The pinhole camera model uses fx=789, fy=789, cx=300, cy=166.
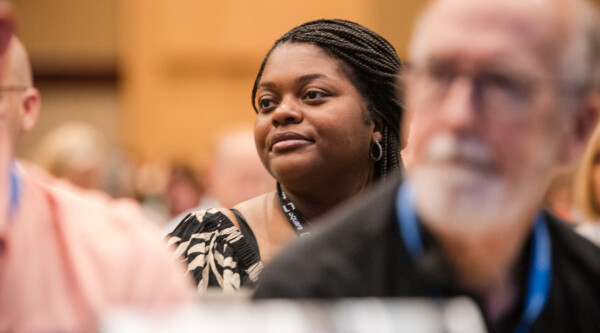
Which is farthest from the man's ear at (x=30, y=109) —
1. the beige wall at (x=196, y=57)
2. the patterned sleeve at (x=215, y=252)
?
the beige wall at (x=196, y=57)

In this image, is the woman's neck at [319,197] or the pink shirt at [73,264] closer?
the pink shirt at [73,264]

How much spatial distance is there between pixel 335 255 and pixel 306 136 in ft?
2.92

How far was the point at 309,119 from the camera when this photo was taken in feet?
7.07

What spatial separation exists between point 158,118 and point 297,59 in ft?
22.4

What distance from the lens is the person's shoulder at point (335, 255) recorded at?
4.11 feet


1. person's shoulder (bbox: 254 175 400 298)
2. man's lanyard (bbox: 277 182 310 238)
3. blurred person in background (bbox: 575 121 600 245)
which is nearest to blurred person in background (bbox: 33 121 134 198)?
man's lanyard (bbox: 277 182 310 238)

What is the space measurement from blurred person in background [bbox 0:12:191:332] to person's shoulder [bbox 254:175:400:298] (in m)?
0.16

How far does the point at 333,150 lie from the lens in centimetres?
218

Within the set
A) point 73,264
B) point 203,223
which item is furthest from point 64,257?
point 203,223

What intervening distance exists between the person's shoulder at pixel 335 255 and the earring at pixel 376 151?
930 millimetres

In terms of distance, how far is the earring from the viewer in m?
2.30

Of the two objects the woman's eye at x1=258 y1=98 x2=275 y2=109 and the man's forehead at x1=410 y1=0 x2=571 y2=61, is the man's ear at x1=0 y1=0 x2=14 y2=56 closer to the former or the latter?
the man's forehead at x1=410 y1=0 x2=571 y2=61

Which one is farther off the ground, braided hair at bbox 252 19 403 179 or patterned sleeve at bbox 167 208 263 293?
braided hair at bbox 252 19 403 179

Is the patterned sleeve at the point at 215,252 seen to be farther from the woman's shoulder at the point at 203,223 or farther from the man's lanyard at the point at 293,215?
the man's lanyard at the point at 293,215
